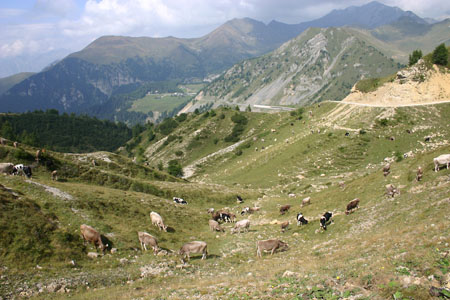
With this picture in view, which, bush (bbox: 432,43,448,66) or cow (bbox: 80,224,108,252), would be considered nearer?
cow (bbox: 80,224,108,252)

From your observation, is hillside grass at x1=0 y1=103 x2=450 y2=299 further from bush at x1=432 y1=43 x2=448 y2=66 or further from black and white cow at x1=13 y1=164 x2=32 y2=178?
bush at x1=432 y1=43 x2=448 y2=66

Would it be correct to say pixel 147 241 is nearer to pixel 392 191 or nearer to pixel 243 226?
pixel 243 226

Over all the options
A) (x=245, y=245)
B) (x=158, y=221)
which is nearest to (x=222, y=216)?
(x=158, y=221)

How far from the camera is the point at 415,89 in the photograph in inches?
3533

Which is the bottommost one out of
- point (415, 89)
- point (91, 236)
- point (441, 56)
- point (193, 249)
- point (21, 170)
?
point (193, 249)

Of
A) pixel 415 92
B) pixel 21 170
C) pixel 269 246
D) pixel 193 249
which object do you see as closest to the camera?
pixel 193 249

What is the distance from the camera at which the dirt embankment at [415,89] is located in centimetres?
8719

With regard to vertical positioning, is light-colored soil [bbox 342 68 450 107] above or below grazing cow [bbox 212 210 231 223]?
above

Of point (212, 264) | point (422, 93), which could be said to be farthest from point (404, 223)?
point (422, 93)

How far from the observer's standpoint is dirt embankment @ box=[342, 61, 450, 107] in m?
87.2

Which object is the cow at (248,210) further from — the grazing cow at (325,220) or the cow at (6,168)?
the cow at (6,168)

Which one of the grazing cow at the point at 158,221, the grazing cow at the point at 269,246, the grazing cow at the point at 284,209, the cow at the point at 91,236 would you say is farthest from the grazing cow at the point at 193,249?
the grazing cow at the point at 284,209

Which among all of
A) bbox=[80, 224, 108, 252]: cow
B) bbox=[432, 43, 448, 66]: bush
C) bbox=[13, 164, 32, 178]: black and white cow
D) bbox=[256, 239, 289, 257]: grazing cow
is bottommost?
bbox=[256, 239, 289, 257]: grazing cow

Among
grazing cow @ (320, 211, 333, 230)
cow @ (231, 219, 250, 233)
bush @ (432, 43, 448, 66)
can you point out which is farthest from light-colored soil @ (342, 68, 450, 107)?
cow @ (231, 219, 250, 233)
